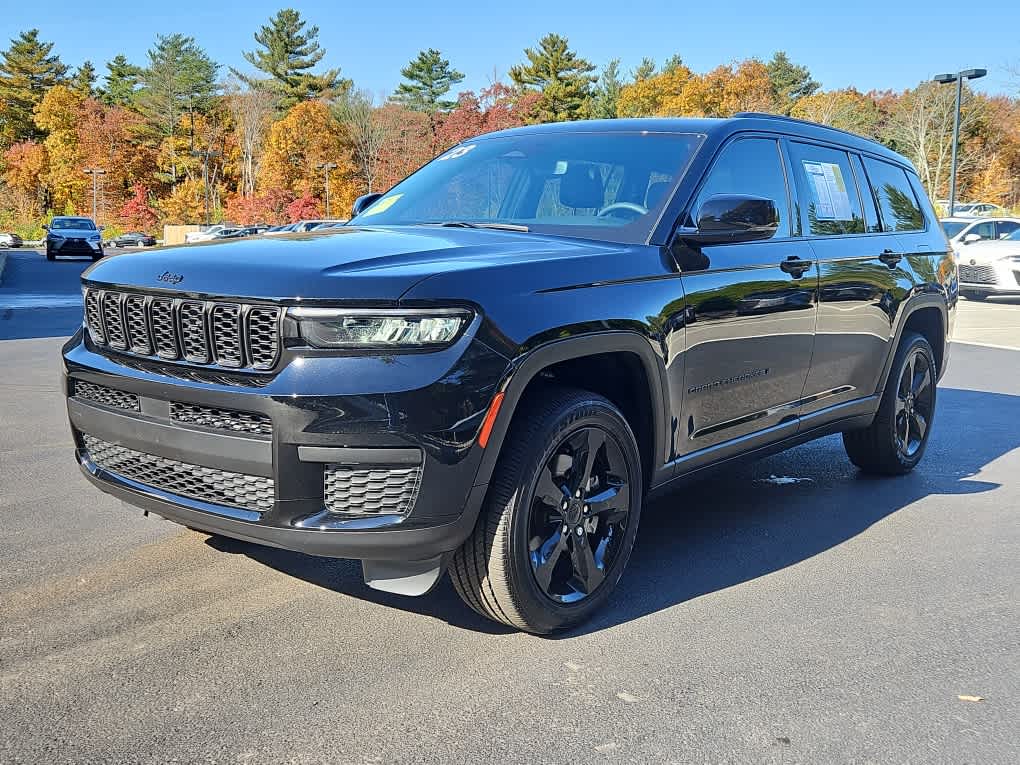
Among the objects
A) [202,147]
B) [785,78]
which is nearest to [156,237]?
[202,147]

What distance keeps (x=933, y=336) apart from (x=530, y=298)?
388 cm

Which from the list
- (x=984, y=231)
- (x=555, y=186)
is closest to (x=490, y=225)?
(x=555, y=186)

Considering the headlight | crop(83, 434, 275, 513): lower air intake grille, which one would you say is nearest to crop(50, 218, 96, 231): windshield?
crop(83, 434, 275, 513): lower air intake grille

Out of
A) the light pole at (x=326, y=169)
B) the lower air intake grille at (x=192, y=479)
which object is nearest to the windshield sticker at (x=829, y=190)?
the lower air intake grille at (x=192, y=479)

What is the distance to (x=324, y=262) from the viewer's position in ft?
10.2

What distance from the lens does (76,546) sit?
434 cm

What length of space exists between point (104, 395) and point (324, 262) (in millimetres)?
944

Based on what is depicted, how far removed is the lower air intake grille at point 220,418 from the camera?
2.95m

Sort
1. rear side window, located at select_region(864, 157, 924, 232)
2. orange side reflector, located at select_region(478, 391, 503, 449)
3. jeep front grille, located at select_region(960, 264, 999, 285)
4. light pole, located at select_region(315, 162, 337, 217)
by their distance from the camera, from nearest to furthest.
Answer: orange side reflector, located at select_region(478, 391, 503, 449)
rear side window, located at select_region(864, 157, 924, 232)
jeep front grille, located at select_region(960, 264, 999, 285)
light pole, located at select_region(315, 162, 337, 217)

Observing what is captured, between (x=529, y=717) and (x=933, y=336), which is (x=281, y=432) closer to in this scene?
(x=529, y=717)

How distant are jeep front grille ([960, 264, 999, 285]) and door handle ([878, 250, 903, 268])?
51.8ft

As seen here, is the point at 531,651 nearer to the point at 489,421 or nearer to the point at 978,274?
the point at 489,421

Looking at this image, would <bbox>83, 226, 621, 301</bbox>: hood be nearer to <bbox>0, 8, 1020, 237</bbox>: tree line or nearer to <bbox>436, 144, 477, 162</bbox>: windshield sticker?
<bbox>436, 144, 477, 162</bbox>: windshield sticker

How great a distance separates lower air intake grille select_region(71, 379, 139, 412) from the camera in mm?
3307
